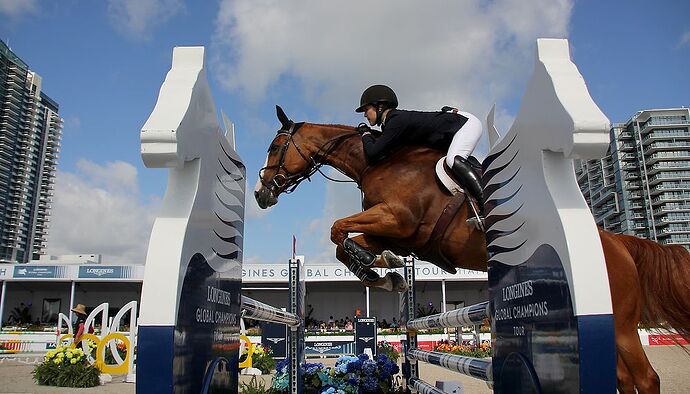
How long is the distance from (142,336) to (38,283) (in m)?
30.5

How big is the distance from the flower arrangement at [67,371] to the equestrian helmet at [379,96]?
7.20 metres

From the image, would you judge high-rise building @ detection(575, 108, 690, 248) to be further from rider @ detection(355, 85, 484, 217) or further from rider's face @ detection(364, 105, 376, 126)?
rider @ detection(355, 85, 484, 217)

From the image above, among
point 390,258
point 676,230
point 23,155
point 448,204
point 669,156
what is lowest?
point 390,258

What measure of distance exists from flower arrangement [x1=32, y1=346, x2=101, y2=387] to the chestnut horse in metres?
6.83

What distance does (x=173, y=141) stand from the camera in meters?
1.32

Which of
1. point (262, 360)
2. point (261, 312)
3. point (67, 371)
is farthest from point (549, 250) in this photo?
point (262, 360)

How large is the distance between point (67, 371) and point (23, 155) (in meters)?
66.5

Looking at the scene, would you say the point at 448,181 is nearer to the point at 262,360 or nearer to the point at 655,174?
the point at 262,360

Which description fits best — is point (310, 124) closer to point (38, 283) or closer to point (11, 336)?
point (11, 336)

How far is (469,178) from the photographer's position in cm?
234

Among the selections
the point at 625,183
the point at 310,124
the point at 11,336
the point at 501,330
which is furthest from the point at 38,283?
the point at 625,183

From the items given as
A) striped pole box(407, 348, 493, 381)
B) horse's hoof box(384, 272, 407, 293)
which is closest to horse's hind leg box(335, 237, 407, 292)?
horse's hoof box(384, 272, 407, 293)

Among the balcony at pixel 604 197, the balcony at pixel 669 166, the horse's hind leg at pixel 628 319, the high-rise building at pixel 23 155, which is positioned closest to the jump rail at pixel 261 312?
the horse's hind leg at pixel 628 319

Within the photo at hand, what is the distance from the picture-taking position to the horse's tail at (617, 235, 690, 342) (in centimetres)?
243
